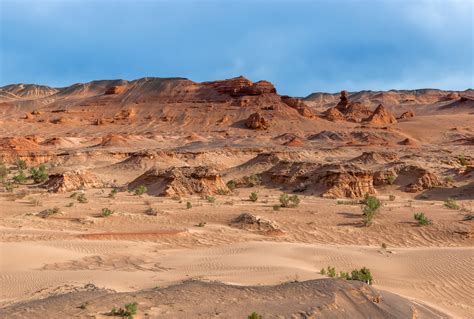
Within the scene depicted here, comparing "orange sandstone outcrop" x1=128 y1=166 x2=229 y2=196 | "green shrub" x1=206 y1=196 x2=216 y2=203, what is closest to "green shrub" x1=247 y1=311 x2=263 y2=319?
"green shrub" x1=206 y1=196 x2=216 y2=203

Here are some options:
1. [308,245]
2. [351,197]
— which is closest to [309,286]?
[308,245]

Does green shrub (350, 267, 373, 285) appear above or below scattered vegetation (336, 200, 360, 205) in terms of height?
below

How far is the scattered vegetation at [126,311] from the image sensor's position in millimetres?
5818

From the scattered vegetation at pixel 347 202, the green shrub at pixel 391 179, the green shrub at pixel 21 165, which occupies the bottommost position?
the scattered vegetation at pixel 347 202

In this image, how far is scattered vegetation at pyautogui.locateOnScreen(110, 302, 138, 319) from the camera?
582cm

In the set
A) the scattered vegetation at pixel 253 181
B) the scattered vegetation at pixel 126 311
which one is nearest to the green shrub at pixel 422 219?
the scattered vegetation at pixel 253 181

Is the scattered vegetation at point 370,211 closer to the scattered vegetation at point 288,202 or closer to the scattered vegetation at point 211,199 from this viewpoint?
the scattered vegetation at point 288,202

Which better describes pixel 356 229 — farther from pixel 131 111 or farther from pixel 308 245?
pixel 131 111

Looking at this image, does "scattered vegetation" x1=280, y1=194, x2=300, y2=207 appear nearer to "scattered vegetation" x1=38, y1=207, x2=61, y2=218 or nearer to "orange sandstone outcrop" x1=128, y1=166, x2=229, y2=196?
"orange sandstone outcrop" x1=128, y1=166, x2=229, y2=196

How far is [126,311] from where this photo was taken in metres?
5.87

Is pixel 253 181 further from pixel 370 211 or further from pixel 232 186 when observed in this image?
pixel 370 211

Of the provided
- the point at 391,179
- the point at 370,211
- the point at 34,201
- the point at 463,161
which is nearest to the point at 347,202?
the point at 370,211

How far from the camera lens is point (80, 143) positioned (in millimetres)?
52844

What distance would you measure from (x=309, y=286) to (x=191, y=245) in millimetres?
5595
